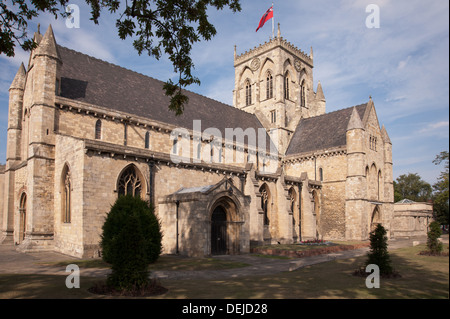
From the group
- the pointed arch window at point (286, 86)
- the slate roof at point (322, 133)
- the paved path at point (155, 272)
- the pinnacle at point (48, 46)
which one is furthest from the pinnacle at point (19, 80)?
the pointed arch window at point (286, 86)

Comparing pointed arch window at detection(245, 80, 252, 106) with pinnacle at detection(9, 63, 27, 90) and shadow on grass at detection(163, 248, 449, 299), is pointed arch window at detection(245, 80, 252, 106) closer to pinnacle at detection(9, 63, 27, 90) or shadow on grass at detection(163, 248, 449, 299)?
pinnacle at detection(9, 63, 27, 90)

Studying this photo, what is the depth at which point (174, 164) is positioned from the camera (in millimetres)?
25719

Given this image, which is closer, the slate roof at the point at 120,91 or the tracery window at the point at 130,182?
the tracery window at the point at 130,182

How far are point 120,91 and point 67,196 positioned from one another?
39.0ft

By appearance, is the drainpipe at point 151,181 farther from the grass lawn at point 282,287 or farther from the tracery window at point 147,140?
the grass lawn at point 282,287

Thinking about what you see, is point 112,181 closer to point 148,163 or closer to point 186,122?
point 148,163

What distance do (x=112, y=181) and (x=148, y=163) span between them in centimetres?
301

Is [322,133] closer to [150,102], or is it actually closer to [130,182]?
[150,102]

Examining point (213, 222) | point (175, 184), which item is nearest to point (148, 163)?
point (175, 184)

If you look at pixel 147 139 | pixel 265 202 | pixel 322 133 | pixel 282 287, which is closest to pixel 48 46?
pixel 147 139

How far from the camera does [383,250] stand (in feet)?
47.6

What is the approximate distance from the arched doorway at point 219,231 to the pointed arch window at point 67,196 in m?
9.18

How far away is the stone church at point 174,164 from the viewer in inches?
864

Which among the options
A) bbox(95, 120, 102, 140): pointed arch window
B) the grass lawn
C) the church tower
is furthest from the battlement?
the grass lawn
